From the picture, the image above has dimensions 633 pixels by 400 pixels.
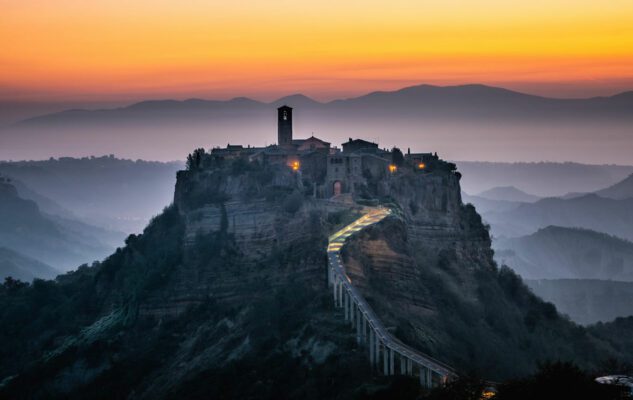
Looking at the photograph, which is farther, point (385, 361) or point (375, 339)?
point (375, 339)

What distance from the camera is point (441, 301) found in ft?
288

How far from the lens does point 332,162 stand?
325ft

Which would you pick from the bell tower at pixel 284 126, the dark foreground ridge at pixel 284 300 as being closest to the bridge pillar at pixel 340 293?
the dark foreground ridge at pixel 284 300

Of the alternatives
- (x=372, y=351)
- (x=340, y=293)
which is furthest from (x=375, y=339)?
(x=340, y=293)

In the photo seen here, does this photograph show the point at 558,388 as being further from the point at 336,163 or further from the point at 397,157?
the point at 397,157

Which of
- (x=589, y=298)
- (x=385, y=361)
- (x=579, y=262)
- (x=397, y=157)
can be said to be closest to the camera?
(x=385, y=361)

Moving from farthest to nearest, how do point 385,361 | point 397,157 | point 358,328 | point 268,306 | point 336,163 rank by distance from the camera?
point 397,157 → point 336,163 → point 268,306 → point 358,328 → point 385,361

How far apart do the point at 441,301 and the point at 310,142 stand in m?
22.6

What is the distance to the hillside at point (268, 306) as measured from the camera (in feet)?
254

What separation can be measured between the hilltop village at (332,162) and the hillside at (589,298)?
38.9 metres

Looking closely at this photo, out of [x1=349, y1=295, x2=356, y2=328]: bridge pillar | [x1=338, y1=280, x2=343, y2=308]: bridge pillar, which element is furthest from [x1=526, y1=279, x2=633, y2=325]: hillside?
[x1=349, y1=295, x2=356, y2=328]: bridge pillar

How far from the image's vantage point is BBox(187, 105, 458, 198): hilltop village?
3883 inches

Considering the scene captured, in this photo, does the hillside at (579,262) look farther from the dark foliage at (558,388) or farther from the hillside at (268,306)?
the dark foliage at (558,388)

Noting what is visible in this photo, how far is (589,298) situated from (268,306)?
65.3 metres
